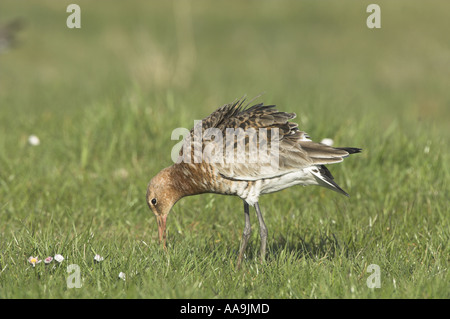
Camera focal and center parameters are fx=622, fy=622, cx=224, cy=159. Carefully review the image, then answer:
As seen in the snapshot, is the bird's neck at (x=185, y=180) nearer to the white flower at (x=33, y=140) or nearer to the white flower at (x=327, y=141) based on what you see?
the white flower at (x=327, y=141)

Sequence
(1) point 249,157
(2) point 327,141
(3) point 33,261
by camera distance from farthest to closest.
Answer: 1. (2) point 327,141
2. (1) point 249,157
3. (3) point 33,261

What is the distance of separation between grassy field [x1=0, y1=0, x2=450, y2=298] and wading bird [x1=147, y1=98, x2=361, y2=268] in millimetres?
507

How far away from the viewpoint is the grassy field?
169 inches

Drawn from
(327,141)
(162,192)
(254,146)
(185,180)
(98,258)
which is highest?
(254,146)

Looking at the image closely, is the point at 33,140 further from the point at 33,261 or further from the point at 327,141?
the point at 327,141

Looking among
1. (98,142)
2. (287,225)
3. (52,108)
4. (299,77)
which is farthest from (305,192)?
(299,77)

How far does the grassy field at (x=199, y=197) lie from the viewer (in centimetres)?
429

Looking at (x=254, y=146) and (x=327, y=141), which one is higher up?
(x=254, y=146)

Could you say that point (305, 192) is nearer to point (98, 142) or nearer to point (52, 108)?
point (98, 142)

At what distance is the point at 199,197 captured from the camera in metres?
6.32

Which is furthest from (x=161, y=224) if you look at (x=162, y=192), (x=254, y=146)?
(x=254, y=146)

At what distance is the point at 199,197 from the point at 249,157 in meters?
1.63

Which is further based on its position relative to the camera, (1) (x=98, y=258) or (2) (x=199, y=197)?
(2) (x=199, y=197)

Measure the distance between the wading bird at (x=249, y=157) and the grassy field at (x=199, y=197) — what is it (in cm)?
51
